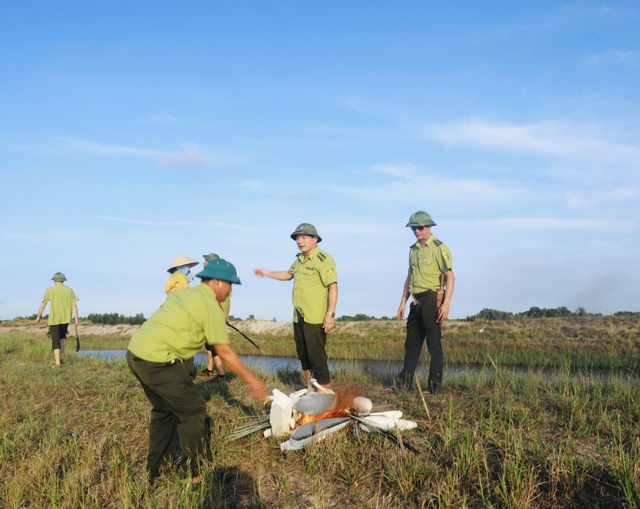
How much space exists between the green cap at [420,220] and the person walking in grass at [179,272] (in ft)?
10.9

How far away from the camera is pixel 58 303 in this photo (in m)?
12.2

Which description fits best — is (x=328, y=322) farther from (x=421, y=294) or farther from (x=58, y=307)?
(x=58, y=307)

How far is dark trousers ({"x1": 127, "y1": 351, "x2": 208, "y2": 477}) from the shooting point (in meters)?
4.52

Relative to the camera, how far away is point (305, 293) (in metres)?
7.11

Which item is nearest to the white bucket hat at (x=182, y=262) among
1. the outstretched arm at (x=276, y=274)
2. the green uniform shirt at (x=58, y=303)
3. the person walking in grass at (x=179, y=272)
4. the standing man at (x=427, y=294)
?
the person walking in grass at (x=179, y=272)

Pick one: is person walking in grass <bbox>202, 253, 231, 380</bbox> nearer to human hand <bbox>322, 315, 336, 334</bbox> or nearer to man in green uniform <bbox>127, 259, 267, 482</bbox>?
human hand <bbox>322, 315, 336, 334</bbox>

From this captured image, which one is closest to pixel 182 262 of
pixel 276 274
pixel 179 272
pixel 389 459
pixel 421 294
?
pixel 179 272

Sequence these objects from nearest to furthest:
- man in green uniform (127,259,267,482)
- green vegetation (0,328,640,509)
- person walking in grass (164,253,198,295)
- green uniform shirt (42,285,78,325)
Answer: green vegetation (0,328,640,509), man in green uniform (127,259,267,482), person walking in grass (164,253,198,295), green uniform shirt (42,285,78,325)

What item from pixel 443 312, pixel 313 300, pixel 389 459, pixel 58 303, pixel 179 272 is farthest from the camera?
pixel 58 303

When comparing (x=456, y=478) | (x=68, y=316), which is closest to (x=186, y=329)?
(x=456, y=478)

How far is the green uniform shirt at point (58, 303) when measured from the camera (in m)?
12.2

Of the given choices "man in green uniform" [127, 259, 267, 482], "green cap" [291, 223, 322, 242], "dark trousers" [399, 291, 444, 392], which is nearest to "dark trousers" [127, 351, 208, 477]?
"man in green uniform" [127, 259, 267, 482]

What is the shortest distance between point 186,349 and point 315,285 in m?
2.77

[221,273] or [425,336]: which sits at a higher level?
[221,273]
